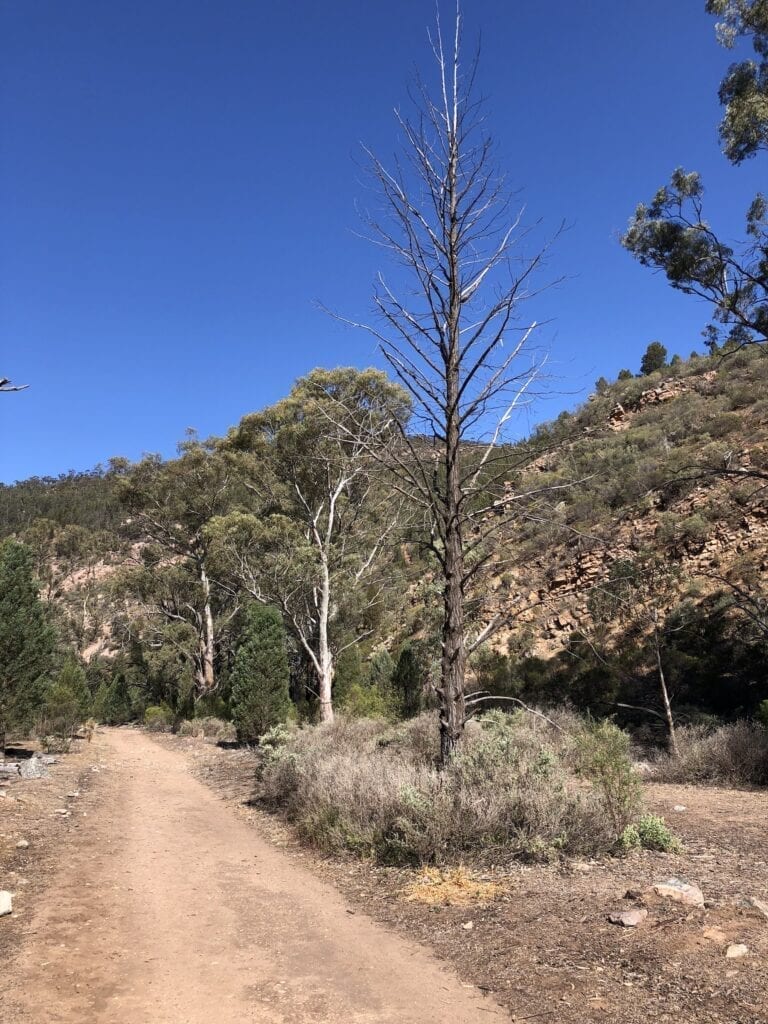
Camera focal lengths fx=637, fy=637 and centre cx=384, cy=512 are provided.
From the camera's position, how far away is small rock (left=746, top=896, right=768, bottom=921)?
3.71m

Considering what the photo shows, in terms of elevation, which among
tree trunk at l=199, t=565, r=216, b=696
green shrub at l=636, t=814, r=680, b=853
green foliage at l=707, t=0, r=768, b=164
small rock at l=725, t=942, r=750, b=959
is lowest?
green shrub at l=636, t=814, r=680, b=853

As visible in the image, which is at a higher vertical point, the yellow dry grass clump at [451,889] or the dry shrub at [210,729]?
the yellow dry grass clump at [451,889]

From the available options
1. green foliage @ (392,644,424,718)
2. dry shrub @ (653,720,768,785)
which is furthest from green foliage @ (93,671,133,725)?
dry shrub @ (653,720,768,785)

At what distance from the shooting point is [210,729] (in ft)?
72.5

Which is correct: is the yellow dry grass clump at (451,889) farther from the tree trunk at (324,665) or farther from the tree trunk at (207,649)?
the tree trunk at (207,649)

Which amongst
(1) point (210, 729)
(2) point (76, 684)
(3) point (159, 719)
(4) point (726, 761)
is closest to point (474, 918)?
(4) point (726, 761)

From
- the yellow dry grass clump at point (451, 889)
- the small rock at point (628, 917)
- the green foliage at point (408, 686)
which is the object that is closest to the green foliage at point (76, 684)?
the green foliage at point (408, 686)

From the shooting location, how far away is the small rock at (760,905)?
3.71 m

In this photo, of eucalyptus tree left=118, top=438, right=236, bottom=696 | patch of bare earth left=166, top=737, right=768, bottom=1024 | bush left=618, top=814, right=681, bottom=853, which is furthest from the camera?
eucalyptus tree left=118, top=438, right=236, bottom=696

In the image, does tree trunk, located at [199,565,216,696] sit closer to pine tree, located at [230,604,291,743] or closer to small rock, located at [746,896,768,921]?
pine tree, located at [230,604,291,743]

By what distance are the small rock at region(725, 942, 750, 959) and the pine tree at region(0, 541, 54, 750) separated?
46.0ft

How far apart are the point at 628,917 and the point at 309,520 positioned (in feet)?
53.6

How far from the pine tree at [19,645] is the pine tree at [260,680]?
192 inches

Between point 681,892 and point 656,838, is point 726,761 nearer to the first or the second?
point 656,838
